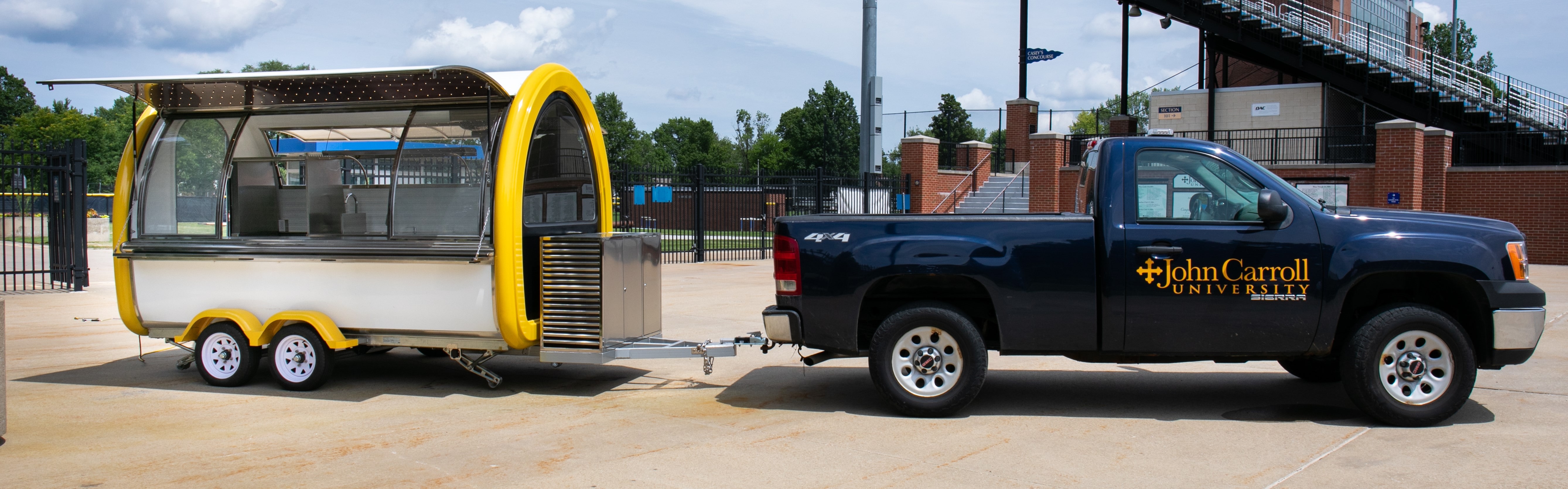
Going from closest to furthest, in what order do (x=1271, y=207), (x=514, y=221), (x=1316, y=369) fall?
(x=1271, y=207) → (x=514, y=221) → (x=1316, y=369)

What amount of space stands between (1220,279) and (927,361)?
188 cm

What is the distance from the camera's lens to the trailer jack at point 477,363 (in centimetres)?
757

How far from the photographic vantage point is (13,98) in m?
101

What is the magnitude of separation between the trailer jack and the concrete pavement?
0.12 m

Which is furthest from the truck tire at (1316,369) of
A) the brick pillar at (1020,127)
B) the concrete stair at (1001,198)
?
the brick pillar at (1020,127)

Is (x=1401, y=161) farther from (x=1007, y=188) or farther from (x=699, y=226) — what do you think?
(x=699, y=226)

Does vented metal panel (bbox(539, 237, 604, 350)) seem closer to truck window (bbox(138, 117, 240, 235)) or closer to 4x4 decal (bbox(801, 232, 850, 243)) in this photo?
4x4 decal (bbox(801, 232, 850, 243))

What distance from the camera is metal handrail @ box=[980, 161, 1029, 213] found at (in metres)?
31.2

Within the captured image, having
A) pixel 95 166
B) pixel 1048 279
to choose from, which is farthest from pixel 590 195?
pixel 95 166

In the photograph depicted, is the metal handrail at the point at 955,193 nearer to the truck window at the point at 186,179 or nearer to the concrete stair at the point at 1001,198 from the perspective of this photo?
the concrete stair at the point at 1001,198

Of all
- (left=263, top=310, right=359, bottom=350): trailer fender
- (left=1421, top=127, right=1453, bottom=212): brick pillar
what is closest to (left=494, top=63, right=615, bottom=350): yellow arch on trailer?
(left=263, top=310, right=359, bottom=350): trailer fender

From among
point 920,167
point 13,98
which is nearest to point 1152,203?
point 920,167

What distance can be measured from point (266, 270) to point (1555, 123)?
1247 inches

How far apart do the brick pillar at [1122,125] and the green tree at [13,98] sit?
102 m
